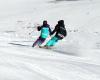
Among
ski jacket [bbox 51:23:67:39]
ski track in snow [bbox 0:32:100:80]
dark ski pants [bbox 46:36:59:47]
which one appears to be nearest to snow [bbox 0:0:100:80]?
ski track in snow [bbox 0:32:100:80]

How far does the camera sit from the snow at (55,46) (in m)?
9.72

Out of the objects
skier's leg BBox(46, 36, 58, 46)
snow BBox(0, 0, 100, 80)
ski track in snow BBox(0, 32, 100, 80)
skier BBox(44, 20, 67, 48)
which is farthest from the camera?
skier's leg BBox(46, 36, 58, 46)

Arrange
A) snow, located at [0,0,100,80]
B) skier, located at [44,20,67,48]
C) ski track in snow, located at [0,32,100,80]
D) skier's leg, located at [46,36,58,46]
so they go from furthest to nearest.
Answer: skier's leg, located at [46,36,58,46]
skier, located at [44,20,67,48]
snow, located at [0,0,100,80]
ski track in snow, located at [0,32,100,80]

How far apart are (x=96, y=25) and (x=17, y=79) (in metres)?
27.2

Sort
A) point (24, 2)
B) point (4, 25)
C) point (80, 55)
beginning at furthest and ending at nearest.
→ point (24, 2), point (4, 25), point (80, 55)

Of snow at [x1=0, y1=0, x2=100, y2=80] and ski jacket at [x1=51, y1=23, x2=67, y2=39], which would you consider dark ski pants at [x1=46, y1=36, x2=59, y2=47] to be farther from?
snow at [x1=0, y1=0, x2=100, y2=80]

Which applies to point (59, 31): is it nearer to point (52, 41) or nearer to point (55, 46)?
point (52, 41)

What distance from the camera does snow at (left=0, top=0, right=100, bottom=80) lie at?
383 inches

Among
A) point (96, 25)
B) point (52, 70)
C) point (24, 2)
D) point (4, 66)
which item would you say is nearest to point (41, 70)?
point (52, 70)

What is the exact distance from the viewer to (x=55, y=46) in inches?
733

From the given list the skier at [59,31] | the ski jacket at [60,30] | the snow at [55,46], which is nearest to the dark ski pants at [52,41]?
the skier at [59,31]

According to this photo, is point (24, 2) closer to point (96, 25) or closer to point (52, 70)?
point (96, 25)

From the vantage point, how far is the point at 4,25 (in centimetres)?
3788

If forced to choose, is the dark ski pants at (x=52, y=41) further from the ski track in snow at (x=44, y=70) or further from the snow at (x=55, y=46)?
the ski track in snow at (x=44, y=70)
